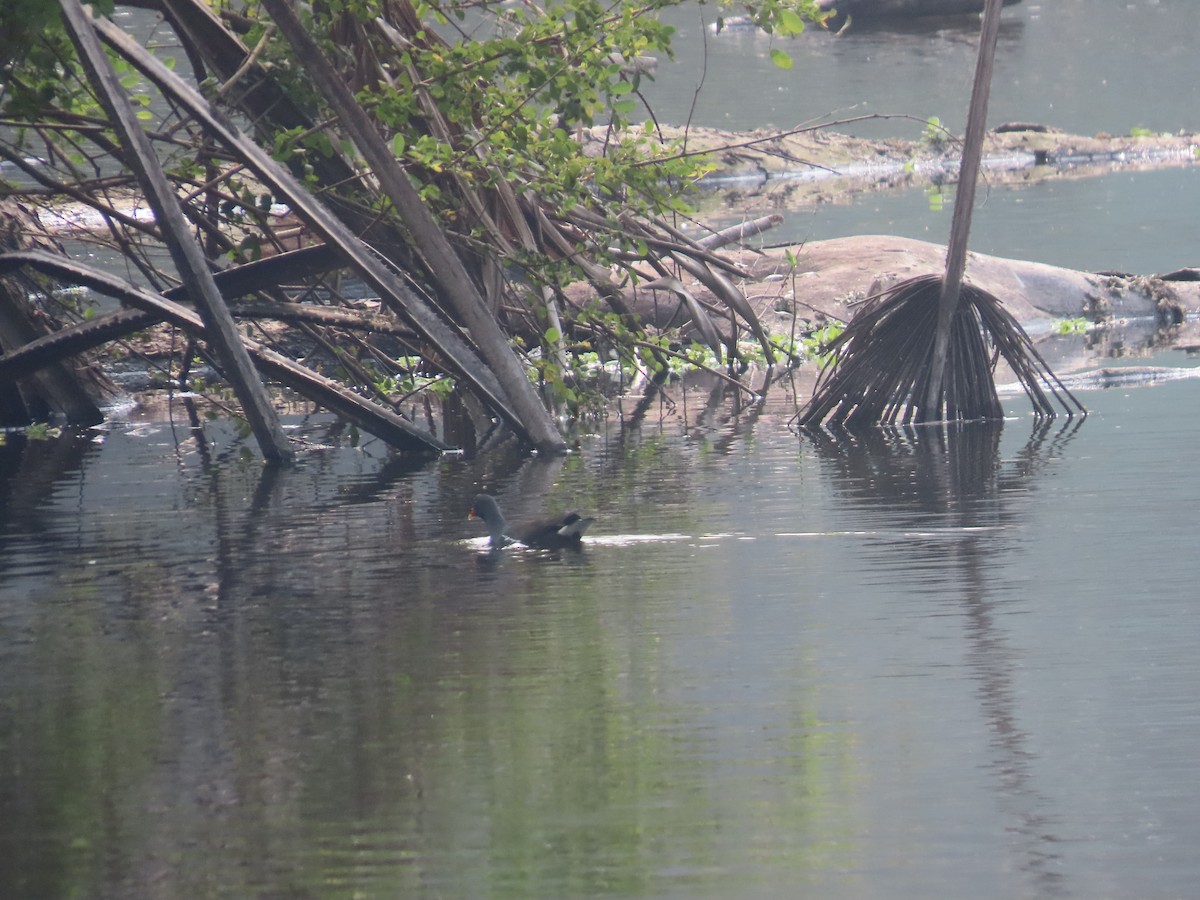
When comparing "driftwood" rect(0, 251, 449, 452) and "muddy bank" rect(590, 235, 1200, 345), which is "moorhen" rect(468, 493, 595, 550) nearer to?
"driftwood" rect(0, 251, 449, 452)

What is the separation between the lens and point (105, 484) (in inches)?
418

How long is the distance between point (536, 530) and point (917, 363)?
451 cm

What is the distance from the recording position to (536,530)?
7918 mm

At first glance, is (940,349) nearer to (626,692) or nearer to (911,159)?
(626,692)

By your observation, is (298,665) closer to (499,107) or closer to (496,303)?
(499,107)

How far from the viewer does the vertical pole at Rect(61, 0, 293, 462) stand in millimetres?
9859

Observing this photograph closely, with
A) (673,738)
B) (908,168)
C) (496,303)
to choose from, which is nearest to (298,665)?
(673,738)

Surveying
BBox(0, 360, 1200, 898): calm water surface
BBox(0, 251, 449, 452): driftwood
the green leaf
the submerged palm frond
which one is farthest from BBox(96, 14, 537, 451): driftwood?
the green leaf

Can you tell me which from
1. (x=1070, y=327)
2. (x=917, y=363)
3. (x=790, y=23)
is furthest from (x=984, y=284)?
(x=790, y=23)

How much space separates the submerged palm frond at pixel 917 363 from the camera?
1152 centimetres

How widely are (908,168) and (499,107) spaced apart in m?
26.3

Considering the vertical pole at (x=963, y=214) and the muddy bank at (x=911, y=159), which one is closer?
the vertical pole at (x=963, y=214)

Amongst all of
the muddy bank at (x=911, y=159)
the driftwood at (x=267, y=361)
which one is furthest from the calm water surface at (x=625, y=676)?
the muddy bank at (x=911, y=159)

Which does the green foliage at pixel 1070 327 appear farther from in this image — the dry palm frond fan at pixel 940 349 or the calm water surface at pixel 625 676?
the calm water surface at pixel 625 676
